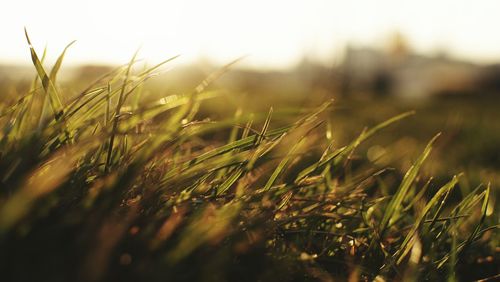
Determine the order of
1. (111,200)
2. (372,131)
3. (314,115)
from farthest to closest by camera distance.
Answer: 1. (372,131)
2. (314,115)
3. (111,200)

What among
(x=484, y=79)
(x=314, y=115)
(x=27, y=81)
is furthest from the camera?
(x=484, y=79)

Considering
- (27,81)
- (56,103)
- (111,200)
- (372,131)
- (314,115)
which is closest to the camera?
(111,200)

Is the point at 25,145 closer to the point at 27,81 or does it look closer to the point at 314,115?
the point at 314,115

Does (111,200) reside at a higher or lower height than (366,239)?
higher

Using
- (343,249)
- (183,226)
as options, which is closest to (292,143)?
(343,249)

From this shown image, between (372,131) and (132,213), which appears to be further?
(372,131)

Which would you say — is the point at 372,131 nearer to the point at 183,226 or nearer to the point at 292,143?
the point at 292,143

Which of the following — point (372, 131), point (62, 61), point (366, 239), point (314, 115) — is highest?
point (62, 61)

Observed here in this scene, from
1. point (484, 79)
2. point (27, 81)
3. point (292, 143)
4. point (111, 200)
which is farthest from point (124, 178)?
point (484, 79)

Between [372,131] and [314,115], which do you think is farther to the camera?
[372,131]
